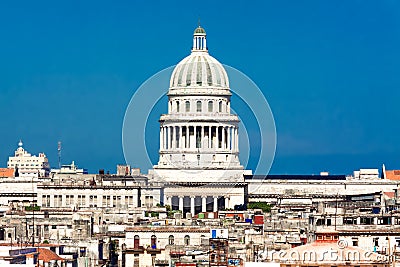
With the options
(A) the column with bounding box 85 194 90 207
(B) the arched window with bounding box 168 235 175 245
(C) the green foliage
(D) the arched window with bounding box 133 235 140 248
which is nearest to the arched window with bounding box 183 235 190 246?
(B) the arched window with bounding box 168 235 175 245

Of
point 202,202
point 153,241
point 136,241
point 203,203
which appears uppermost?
point 202,202

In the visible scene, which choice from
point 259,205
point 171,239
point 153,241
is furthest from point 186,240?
point 259,205

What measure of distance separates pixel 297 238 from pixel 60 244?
33.0ft

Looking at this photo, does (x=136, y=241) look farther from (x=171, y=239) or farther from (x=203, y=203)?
(x=203, y=203)

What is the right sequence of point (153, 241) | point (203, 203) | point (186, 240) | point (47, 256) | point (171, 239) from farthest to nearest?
1. point (203, 203)
2. point (171, 239)
3. point (186, 240)
4. point (153, 241)
5. point (47, 256)

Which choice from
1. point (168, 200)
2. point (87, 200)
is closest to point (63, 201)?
point (87, 200)

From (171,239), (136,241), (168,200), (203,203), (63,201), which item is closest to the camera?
(136,241)

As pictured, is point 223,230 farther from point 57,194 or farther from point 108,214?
point 57,194

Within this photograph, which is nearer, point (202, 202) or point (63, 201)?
point (63, 201)

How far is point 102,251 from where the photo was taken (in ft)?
350

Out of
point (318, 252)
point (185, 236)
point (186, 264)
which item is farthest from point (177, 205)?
point (318, 252)

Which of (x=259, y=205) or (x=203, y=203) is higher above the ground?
(x=203, y=203)

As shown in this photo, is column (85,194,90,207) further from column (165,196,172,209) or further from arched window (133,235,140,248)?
arched window (133,235,140,248)

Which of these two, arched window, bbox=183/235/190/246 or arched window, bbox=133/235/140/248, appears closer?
arched window, bbox=133/235/140/248
